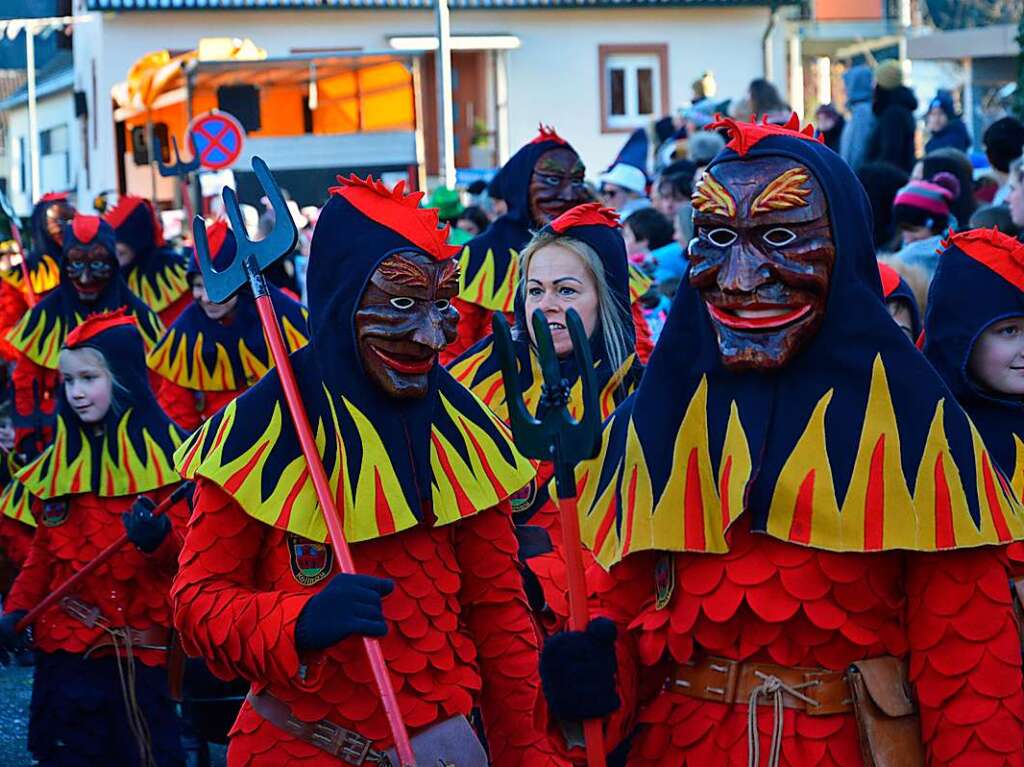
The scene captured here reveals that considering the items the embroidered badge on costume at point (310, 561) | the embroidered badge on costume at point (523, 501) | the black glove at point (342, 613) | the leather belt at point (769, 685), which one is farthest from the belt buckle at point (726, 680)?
the embroidered badge on costume at point (523, 501)

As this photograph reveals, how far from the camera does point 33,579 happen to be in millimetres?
6625

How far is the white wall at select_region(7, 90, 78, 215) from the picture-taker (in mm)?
39656

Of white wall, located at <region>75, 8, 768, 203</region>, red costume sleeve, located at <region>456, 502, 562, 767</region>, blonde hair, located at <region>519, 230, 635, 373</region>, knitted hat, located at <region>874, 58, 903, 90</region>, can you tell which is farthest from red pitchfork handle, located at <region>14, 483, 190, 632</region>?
white wall, located at <region>75, 8, 768, 203</region>

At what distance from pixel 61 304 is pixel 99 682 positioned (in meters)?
4.12

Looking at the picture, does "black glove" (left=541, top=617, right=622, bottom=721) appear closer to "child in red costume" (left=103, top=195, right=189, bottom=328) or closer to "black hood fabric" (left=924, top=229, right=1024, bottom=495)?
"black hood fabric" (left=924, top=229, right=1024, bottom=495)

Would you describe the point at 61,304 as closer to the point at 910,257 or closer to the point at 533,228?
the point at 533,228

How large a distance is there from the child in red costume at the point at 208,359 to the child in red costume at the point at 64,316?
0.82 metres

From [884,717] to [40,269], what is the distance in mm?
10689

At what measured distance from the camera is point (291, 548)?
412cm

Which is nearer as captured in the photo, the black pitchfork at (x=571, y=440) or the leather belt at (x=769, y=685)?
the black pitchfork at (x=571, y=440)

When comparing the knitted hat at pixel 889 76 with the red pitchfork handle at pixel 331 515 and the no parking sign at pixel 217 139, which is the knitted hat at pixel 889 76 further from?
the red pitchfork handle at pixel 331 515

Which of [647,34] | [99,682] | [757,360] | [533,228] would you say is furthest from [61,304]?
[647,34]

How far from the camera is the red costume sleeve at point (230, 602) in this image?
386cm

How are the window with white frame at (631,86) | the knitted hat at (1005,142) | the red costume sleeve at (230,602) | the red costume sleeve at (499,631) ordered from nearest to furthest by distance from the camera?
the red costume sleeve at (230,602) < the red costume sleeve at (499,631) < the knitted hat at (1005,142) < the window with white frame at (631,86)
